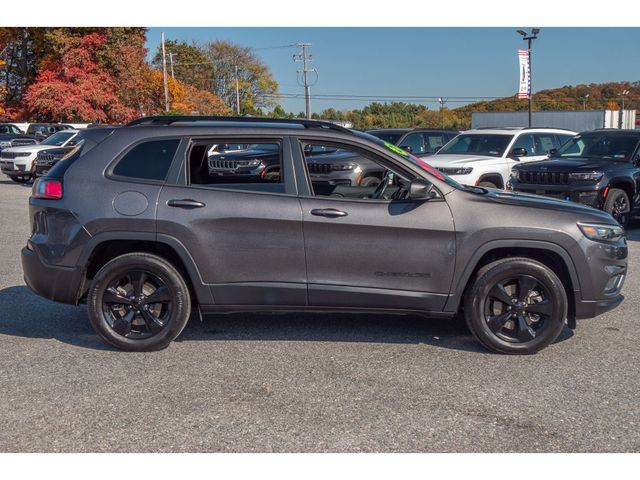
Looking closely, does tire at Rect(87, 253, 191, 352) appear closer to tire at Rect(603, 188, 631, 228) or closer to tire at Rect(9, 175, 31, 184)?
tire at Rect(603, 188, 631, 228)

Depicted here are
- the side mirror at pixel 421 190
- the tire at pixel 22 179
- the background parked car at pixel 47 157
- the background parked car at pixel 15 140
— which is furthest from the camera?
the background parked car at pixel 15 140

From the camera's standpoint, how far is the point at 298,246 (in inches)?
207

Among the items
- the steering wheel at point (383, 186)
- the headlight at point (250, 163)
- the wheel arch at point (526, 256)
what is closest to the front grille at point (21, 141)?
the headlight at point (250, 163)

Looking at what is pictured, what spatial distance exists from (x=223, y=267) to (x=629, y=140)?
31.3 ft

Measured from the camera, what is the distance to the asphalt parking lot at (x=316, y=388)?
12.6ft

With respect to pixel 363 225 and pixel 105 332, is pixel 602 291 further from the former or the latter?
pixel 105 332

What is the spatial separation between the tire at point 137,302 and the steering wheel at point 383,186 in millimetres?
1698

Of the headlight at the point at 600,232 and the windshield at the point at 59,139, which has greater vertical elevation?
the windshield at the point at 59,139

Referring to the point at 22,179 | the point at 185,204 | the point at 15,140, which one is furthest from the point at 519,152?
the point at 15,140

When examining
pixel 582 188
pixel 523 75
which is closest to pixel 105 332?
pixel 582 188

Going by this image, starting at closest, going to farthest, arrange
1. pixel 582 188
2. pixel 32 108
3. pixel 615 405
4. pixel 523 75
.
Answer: pixel 615 405, pixel 582 188, pixel 523 75, pixel 32 108

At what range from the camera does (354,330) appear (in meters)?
5.93

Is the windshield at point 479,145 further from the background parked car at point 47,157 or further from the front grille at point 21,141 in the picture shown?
the front grille at point 21,141

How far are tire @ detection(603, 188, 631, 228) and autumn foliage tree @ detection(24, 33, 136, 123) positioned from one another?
40.6m
